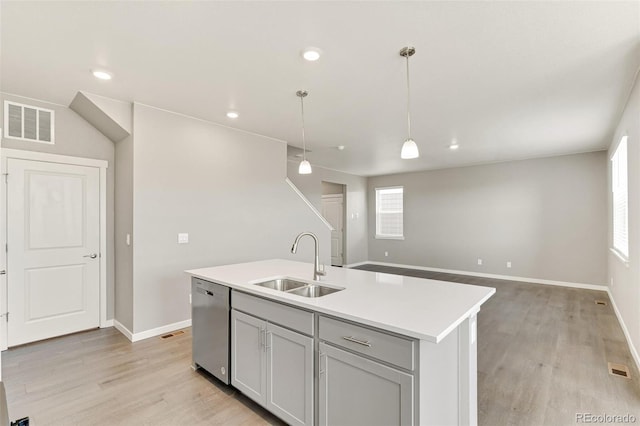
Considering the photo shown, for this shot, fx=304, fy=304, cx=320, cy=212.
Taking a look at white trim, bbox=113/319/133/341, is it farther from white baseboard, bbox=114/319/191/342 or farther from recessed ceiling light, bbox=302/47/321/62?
recessed ceiling light, bbox=302/47/321/62

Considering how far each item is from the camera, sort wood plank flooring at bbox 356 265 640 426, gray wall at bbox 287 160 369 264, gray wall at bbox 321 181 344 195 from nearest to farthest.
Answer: wood plank flooring at bbox 356 265 640 426
gray wall at bbox 287 160 369 264
gray wall at bbox 321 181 344 195

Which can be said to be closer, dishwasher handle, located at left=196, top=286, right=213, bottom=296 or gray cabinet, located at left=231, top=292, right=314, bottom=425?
gray cabinet, located at left=231, top=292, right=314, bottom=425

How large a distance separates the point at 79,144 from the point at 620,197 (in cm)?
691

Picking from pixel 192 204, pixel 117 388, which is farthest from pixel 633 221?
pixel 117 388

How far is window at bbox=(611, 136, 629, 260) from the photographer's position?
3654 millimetres

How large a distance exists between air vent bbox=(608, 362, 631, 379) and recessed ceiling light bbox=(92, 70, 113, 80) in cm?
518

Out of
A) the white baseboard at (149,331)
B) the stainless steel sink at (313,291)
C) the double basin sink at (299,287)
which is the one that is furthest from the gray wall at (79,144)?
the stainless steel sink at (313,291)

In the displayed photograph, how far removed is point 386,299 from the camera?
180 cm

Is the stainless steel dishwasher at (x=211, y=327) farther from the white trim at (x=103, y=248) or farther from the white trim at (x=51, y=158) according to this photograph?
the white trim at (x=51, y=158)

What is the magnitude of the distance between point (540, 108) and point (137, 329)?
17.2 ft

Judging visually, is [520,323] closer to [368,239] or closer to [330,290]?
[330,290]

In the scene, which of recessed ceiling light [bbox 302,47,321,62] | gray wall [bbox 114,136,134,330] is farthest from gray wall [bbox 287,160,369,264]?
recessed ceiling light [bbox 302,47,321,62]

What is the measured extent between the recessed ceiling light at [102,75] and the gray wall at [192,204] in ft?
2.08

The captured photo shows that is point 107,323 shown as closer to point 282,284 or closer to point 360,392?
point 282,284
